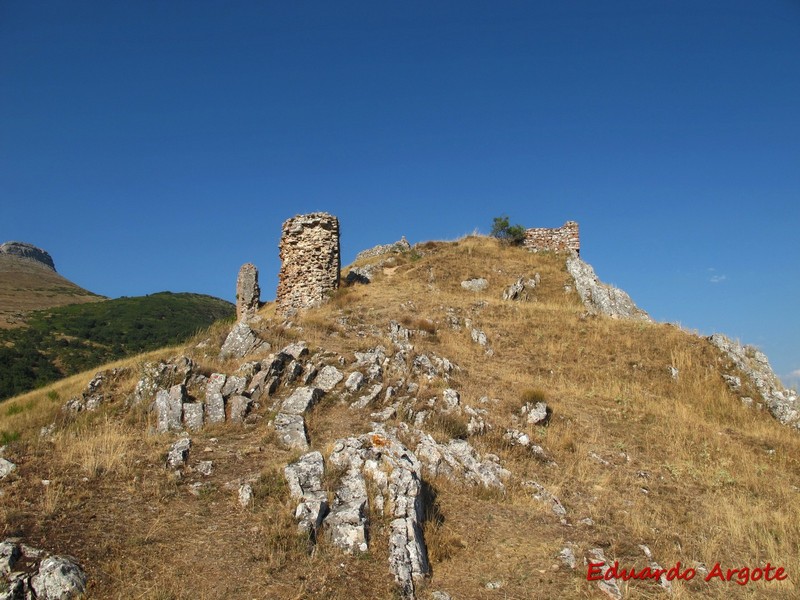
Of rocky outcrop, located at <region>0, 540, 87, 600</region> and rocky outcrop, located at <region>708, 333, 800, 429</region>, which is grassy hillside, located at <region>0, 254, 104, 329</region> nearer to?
rocky outcrop, located at <region>0, 540, 87, 600</region>

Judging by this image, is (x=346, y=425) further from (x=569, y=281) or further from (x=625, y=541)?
(x=569, y=281)

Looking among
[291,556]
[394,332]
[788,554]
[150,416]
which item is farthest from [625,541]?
[394,332]

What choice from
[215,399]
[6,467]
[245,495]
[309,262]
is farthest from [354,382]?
[309,262]

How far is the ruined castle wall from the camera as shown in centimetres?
2948

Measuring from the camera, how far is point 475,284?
25.5 metres

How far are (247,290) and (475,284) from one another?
11.9 m

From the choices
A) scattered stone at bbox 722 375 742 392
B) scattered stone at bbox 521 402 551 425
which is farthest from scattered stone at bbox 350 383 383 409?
scattered stone at bbox 722 375 742 392

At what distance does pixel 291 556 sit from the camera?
5.54m

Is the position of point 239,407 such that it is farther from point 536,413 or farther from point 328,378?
point 536,413

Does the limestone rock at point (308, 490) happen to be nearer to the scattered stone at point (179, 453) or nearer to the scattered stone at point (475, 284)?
the scattered stone at point (179, 453)

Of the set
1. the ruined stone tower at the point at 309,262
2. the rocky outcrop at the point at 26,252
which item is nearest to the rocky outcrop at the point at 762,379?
the ruined stone tower at the point at 309,262

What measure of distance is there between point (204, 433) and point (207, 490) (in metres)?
2.26

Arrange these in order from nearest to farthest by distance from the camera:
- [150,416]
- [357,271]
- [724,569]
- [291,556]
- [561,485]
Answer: [291,556], [724,569], [561,485], [150,416], [357,271]

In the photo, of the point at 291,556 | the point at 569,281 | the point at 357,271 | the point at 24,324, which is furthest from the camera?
the point at 24,324
